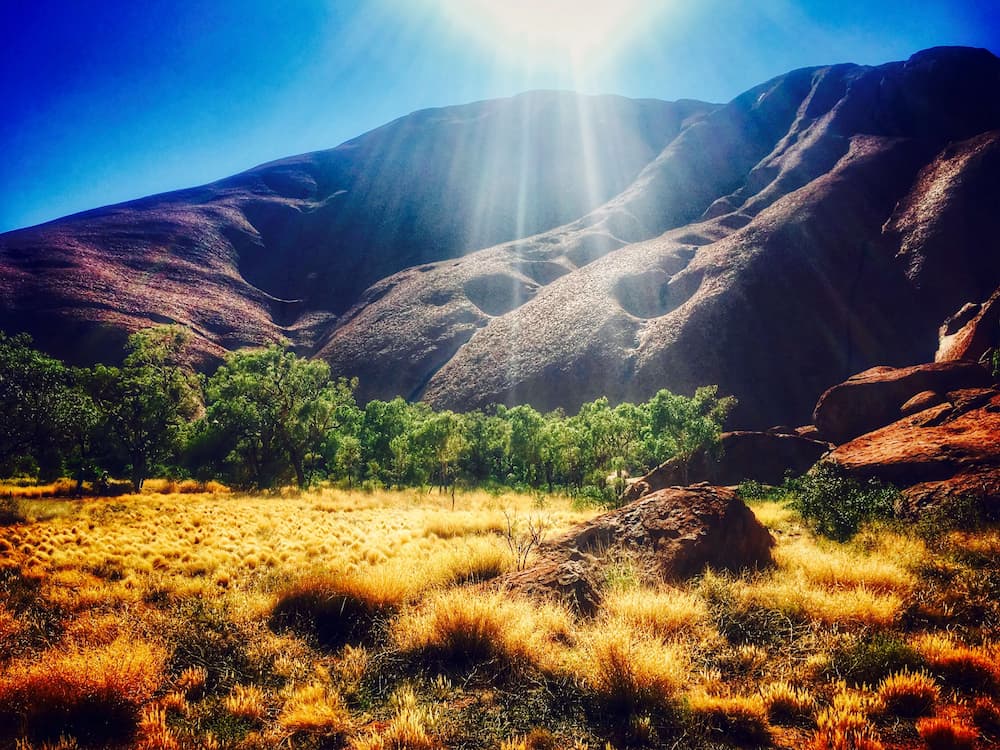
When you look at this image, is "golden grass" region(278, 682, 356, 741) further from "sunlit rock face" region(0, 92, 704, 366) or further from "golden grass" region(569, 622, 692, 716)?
"sunlit rock face" region(0, 92, 704, 366)

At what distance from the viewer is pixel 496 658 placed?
4984 mm

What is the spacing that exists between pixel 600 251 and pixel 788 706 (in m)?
90.2

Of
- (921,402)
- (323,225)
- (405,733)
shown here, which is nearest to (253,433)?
(405,733)

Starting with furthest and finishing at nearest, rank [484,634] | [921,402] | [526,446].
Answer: [526,446] < [921,402] < [484,634]

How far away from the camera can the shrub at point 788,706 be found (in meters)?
4.12

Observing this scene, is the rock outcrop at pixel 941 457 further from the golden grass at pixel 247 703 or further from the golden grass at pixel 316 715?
the golden grass at pixel 247 703

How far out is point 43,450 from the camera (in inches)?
802

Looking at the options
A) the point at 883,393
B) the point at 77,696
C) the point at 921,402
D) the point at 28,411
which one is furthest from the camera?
the point at 883,393

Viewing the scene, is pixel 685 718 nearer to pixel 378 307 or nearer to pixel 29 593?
pixel 29 593

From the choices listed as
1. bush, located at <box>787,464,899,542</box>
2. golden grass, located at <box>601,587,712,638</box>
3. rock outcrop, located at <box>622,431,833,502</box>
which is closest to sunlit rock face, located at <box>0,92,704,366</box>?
rock outcrop, located at <box>622,431,833,502</box>

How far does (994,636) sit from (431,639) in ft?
21.5

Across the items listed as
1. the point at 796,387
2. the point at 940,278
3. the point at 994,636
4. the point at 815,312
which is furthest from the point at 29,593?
the point at 940,278

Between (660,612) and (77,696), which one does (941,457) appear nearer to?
(660,612)

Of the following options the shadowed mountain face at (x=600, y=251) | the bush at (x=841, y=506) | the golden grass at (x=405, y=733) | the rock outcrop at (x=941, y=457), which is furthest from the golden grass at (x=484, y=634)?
the shadowed mountain face at (x=600, y=251)
